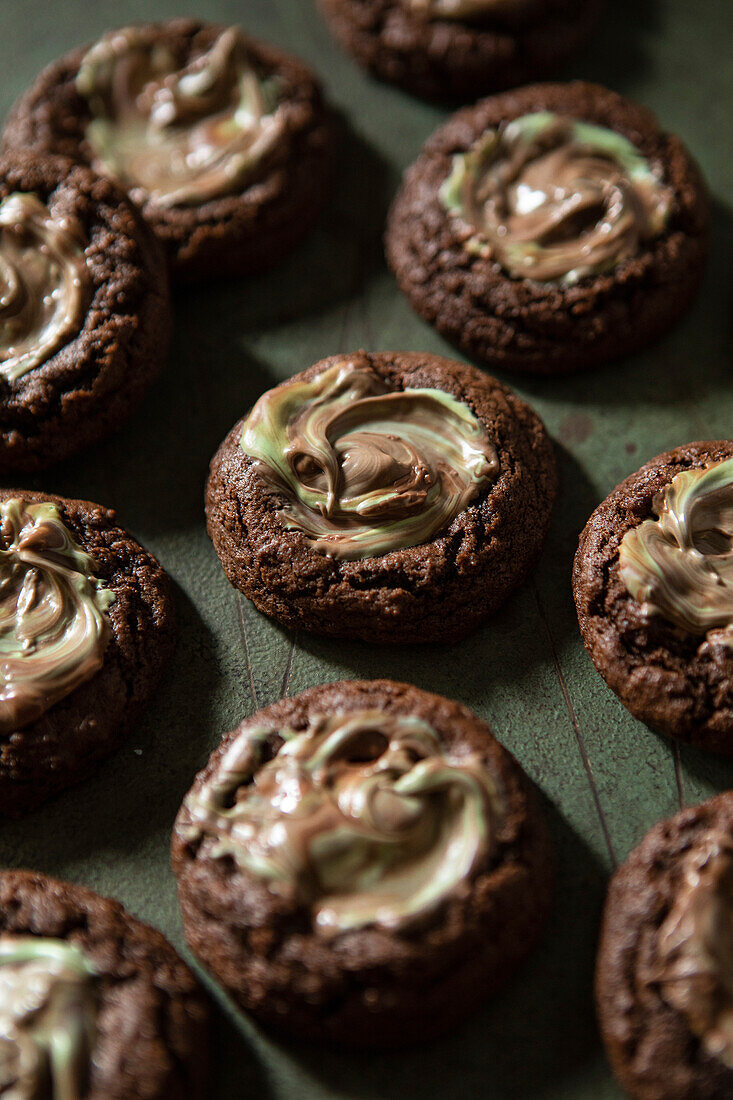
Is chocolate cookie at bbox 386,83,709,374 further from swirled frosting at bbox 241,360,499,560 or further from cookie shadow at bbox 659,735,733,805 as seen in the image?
cookie shadow at bbox 659,735,733,805

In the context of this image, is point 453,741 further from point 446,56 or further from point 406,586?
point 446,56

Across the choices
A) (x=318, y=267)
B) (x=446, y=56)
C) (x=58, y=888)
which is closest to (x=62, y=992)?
(x=58, y=888)

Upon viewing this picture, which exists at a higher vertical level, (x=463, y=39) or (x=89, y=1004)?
(x=463, y=39)

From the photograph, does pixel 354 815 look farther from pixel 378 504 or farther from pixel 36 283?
pixel 36 283

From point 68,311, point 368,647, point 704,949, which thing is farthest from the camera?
point 68,311

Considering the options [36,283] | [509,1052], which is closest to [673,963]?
[509,1052]

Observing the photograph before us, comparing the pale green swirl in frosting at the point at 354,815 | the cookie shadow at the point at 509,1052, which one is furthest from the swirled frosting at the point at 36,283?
the cookie shadow at the point at 509,1052

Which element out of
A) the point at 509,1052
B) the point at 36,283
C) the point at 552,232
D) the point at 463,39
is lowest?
the point at 509,1052
